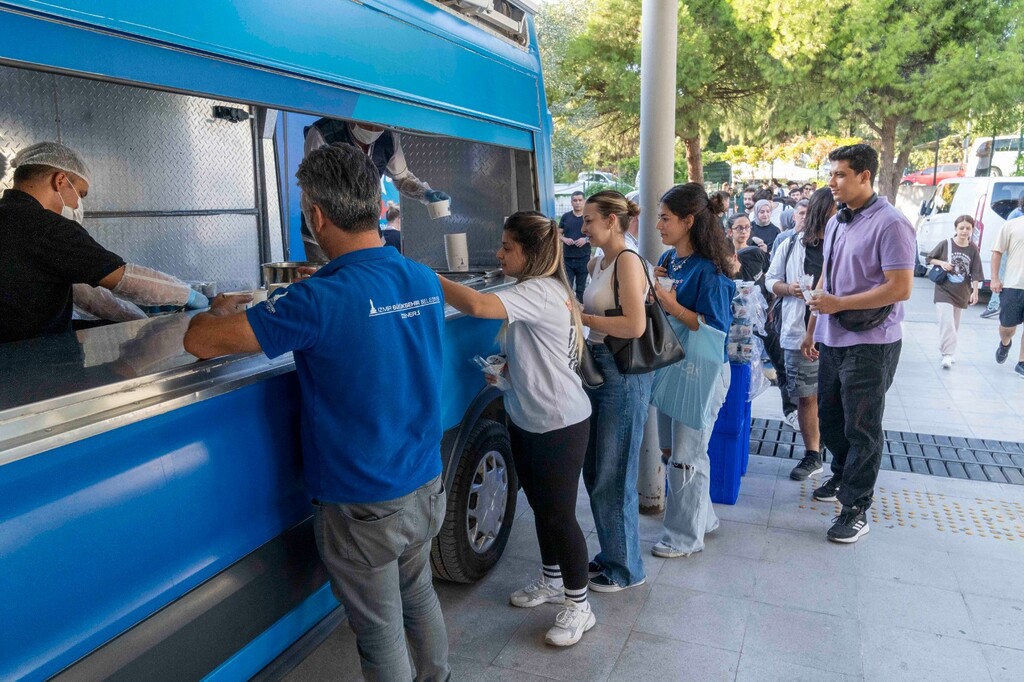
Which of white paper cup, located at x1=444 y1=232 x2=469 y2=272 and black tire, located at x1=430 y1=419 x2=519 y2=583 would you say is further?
white paper cup, located at x1=444 y1=232 x2=469 y2=272

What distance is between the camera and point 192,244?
528cm

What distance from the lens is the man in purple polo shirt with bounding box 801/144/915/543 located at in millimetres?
3705

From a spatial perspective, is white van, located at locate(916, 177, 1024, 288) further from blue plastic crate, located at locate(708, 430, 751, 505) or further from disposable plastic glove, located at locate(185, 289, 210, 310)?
disposable plastic glove, located at locate(185, 289, 210, 310)

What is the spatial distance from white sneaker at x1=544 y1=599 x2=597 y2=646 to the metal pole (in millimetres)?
1367

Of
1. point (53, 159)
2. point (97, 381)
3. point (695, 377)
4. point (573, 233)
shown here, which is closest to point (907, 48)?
point (573, 233)

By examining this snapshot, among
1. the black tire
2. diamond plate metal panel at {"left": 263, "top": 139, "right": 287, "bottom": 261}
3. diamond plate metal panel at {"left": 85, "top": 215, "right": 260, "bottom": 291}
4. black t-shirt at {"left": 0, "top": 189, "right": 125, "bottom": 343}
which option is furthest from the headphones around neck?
diamond plate metal panel at {"left": 85, "top": 215, "right": 260, "bottom": 291}

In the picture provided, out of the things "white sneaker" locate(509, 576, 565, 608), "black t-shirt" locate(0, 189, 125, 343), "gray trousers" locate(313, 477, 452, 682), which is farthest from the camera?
"white sneaker" locate(509, 576, 565, 608)

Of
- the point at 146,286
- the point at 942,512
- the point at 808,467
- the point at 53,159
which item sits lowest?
the point at 942,512

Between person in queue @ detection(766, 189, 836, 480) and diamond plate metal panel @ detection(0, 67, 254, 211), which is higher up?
diamond plate metal panel @ detection(0, 67, 254, 211)

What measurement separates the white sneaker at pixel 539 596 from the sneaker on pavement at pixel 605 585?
0.66 feet

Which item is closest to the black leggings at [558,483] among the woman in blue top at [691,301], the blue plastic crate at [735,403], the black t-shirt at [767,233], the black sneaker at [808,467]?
the woman in blue top at [691,301]

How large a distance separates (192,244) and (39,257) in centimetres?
265

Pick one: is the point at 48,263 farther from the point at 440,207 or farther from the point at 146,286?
the point at 440,207

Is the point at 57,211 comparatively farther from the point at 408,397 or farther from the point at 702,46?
the point at 702,46
